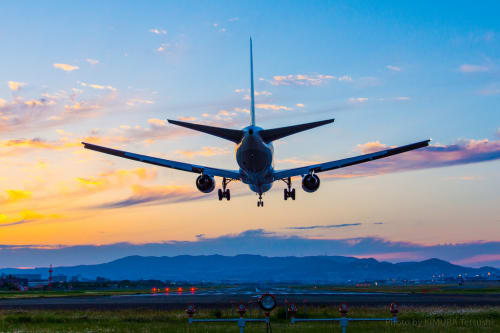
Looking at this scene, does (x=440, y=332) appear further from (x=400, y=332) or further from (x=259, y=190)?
(x=259, y=190)

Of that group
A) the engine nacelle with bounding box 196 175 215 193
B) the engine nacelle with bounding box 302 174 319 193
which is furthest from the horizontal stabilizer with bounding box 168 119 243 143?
the engine nacelle with bounding box 302 174 319 193

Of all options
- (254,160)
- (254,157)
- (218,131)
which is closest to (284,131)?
(254,157)

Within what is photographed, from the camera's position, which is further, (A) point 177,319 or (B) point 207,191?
(B) point 207,191

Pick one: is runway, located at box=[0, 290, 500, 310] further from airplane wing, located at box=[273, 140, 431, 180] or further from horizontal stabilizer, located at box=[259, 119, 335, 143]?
horizontal stabilizer, located at box=[259, 119, 335, 143]

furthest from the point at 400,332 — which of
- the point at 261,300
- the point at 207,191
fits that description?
the point at 207,191

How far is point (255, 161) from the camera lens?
137 ft

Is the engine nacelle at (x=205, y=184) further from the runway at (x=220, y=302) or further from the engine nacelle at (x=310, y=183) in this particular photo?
the runway at (x=220, y=302)

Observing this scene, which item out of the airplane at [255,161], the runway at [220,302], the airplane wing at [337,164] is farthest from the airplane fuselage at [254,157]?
the runway at [220,302]

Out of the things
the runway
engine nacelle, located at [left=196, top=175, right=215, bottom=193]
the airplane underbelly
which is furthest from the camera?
the runway

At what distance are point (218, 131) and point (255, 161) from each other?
4306mm

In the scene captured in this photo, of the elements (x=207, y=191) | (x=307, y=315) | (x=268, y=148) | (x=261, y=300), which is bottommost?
(x=307, y=315)

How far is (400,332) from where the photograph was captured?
28.0 m

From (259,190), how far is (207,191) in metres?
6.28

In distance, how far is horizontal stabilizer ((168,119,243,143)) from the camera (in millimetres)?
37281
